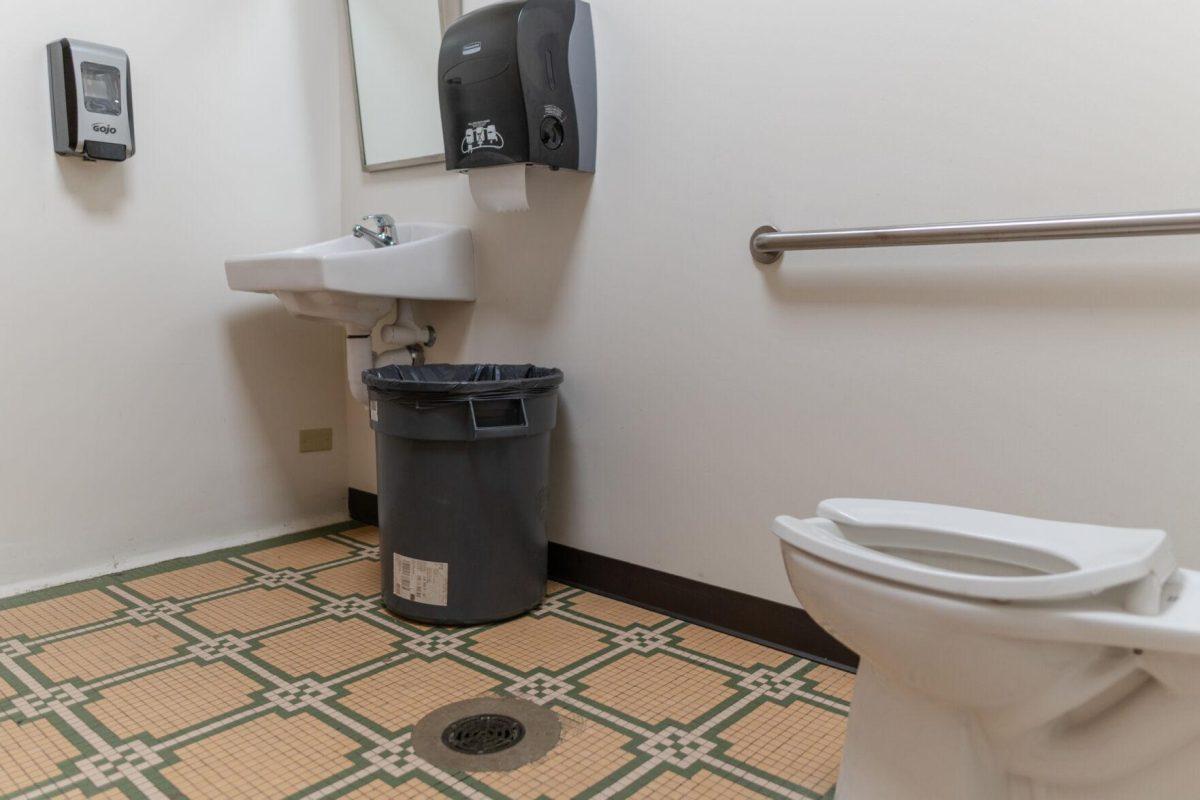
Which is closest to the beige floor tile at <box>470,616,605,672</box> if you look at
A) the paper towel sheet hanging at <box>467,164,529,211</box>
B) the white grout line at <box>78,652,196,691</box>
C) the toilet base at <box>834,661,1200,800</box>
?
the white grout line at <box>78,652,196,691</box>

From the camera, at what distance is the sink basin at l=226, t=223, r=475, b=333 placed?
186 centimetres

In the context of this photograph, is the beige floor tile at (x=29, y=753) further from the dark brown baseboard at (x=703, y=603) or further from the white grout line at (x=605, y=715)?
the dark brown baseboard at (x=703, y=603)

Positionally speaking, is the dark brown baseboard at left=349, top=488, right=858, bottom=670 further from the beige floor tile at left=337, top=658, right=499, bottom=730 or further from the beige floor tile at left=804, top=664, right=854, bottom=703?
the beige floor tile at left=337, top=658, right=499, bottom=730

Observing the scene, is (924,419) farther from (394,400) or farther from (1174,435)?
(394,400)

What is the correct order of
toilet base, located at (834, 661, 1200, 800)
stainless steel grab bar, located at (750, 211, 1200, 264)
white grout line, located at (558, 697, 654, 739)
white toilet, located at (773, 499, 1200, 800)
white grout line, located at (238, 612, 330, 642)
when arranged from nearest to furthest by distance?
white toilet, located at (773, 499, 1200, 800)
toilet base, located at (834, 661, 1200, 800)
stainless steel grab bar, located at (750, 211, 1200, 264)
white grout line, located at (558, 697, 654, 739)
white grout line, located at (238, 612, 330, 642)

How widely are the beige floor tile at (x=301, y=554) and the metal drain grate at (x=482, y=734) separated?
36.5 inches

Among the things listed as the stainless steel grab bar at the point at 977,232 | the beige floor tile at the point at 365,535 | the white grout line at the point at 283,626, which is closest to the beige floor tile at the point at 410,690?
the white grout line at the point at 283,626

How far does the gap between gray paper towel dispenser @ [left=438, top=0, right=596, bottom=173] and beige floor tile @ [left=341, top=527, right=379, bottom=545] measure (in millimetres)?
1094

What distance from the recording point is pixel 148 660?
159cm

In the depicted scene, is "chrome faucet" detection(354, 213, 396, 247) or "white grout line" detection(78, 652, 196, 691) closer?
"white grout line" detection(78, 652, 196, 691)

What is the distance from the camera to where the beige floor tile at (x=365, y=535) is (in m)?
2.35

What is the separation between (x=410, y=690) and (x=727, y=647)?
23.9 inches

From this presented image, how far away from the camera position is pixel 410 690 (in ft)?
4.84

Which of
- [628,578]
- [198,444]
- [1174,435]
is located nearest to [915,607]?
[1174,435]
